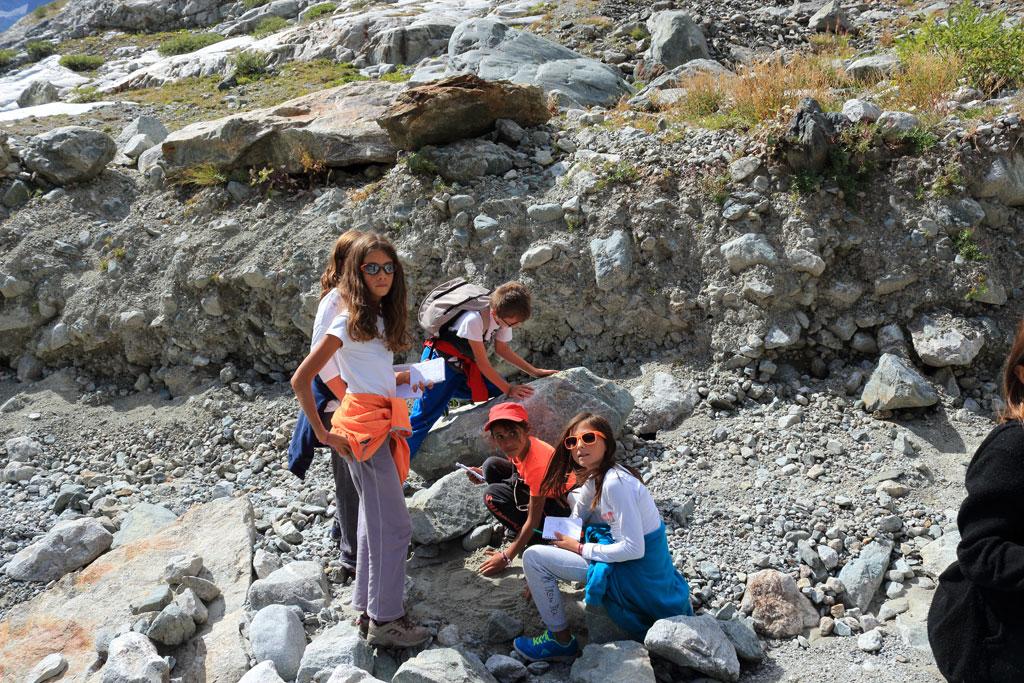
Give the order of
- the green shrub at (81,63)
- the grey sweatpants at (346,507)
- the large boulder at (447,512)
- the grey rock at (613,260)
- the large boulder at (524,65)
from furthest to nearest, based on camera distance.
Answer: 1. the green shrub at (81,63)
2. the large boulder at (524,65)
3. the grey rock at (613,260)
4. the large boulder at (447,512)
5. the grey sweatpants at (346,507)

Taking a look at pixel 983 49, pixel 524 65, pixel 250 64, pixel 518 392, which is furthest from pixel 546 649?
pixel 250 64

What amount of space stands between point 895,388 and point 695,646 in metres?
3.31

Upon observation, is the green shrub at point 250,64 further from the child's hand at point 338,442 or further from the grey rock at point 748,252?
the child's hand at point 338,442

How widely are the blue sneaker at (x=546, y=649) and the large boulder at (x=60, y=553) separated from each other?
3640mm

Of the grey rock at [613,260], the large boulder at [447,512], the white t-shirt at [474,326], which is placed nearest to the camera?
the large boulder at [447,512]

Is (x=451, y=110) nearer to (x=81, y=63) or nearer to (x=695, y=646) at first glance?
(x=695, y=646)

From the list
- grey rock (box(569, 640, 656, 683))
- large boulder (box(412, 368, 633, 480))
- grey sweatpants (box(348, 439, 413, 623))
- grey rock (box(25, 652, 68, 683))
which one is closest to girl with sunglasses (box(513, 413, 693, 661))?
grey rock (box(569, 640, 656, 683))

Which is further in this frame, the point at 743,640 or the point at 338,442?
the point at 743,640

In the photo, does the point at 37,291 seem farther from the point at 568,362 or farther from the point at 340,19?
the point at 340,19

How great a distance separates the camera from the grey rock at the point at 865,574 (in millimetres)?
4762

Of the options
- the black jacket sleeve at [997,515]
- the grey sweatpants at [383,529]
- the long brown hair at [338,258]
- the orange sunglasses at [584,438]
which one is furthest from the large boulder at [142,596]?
the black jacket sleeve at [997,515]

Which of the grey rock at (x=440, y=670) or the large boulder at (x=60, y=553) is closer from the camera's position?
the grey rock at (x=440, y=670)

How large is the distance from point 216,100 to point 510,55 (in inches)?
284

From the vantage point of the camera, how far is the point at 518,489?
505 centimetres
